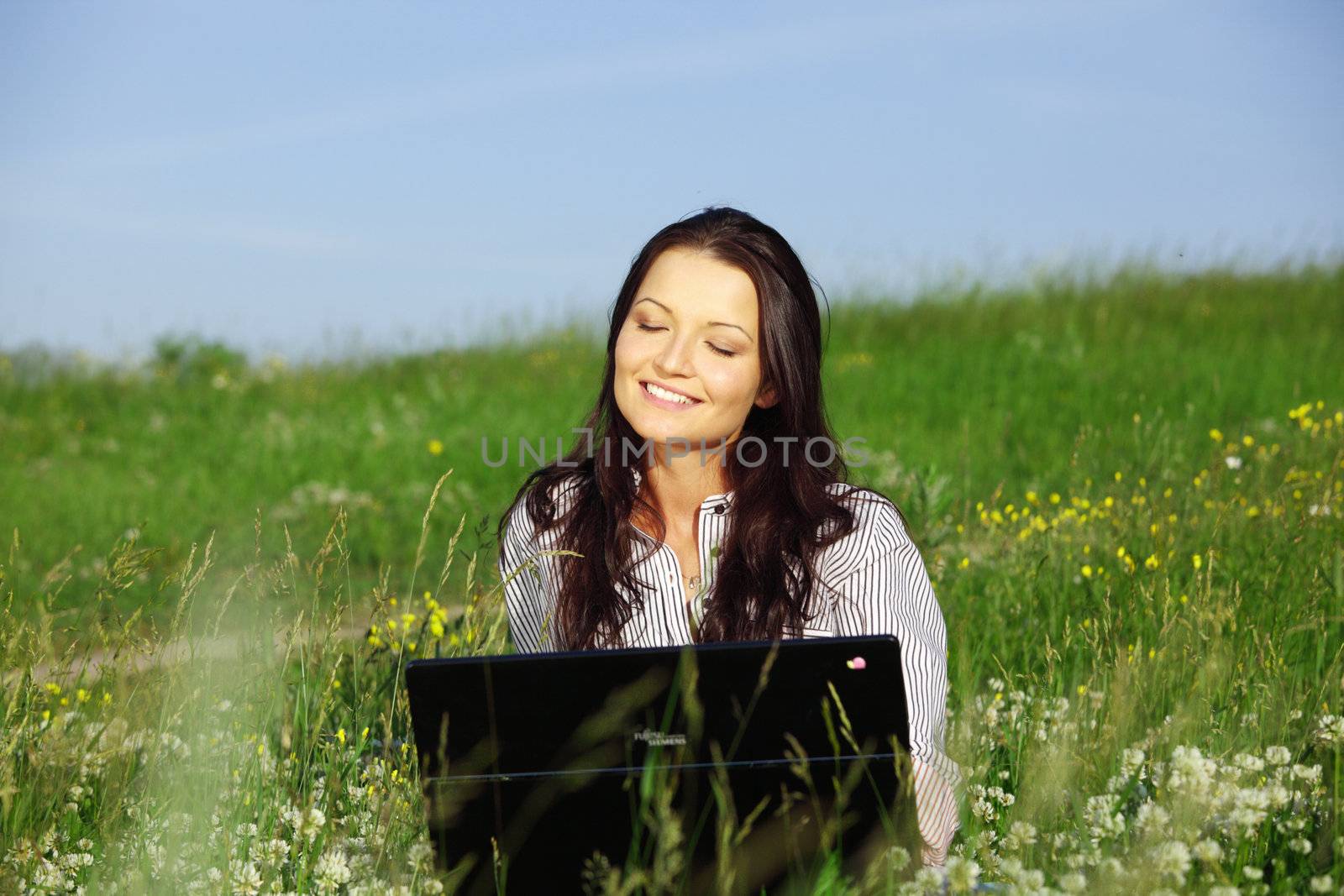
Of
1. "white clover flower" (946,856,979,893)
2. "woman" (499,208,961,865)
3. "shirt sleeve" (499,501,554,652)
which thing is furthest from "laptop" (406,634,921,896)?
"shirt sleeve" (499,501,554,652)

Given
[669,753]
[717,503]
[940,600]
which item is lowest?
[940,600]

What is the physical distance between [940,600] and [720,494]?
158 cm

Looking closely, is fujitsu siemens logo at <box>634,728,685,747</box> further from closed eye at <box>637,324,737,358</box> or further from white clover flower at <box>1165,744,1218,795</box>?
closed eye at <box>637,324,737,358</box>

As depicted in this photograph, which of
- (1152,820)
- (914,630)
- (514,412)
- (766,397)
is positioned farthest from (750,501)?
(514,412)

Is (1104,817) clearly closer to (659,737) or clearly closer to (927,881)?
(927,881)

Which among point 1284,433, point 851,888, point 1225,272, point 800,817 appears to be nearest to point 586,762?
point 800,817

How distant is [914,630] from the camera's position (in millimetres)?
3084

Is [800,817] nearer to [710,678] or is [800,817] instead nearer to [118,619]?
[710,678]

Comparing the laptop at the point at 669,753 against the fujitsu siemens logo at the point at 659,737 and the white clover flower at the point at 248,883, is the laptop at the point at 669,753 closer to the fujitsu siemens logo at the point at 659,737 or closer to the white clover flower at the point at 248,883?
the fujitsu siemens logo at the point at 659,737

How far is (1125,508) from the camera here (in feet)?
16.8

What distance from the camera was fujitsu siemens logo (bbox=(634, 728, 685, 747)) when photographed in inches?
85.1

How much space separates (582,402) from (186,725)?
809 centimetres

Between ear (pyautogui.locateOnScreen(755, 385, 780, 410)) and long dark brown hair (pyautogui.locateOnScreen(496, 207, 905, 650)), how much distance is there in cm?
2

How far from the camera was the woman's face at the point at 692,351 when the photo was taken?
326cm
